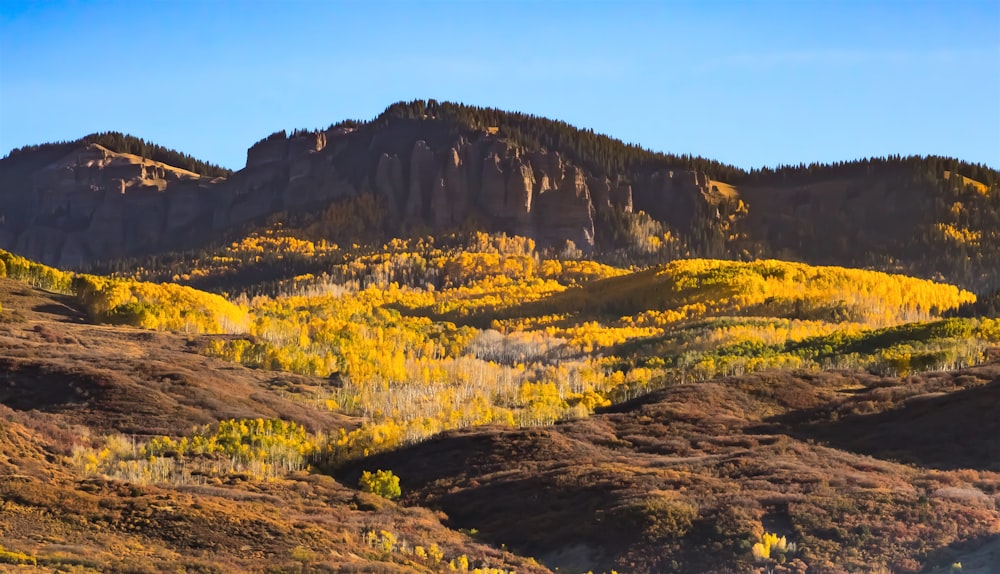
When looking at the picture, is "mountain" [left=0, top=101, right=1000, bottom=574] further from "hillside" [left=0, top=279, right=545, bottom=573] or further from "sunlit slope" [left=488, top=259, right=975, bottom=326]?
"sunlit slope" [left=488, top=259, right=975, bottom=326]

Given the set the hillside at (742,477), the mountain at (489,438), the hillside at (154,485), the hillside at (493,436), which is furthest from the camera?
the hillside at (742,477)

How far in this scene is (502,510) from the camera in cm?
6512

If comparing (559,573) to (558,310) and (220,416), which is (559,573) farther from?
(558,310)

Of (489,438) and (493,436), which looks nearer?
(489,438)

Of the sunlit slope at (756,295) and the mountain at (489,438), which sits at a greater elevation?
the sunlit slope at (756,295)

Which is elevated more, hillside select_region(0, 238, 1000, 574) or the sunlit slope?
the sunlit slope

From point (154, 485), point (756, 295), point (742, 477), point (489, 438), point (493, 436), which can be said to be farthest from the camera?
point (756, 295)

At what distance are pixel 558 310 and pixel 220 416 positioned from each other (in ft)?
303

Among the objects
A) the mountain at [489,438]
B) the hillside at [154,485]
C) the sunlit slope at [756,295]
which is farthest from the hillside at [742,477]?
the sunlit slope at [756,295]

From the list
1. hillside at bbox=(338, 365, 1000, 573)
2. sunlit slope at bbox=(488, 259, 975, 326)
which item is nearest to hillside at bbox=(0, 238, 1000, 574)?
hillside at bbox=(338, 365, 1000, 573)

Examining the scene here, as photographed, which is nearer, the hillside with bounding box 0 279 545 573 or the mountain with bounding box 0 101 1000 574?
the hillside with bounding box 0 279 545 573

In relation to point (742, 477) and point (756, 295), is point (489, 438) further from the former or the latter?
point (756, 295)

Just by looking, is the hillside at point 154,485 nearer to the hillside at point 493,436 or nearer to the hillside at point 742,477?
the hillside at point 493,436

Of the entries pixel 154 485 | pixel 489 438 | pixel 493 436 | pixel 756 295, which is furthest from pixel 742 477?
pixel 756 295
